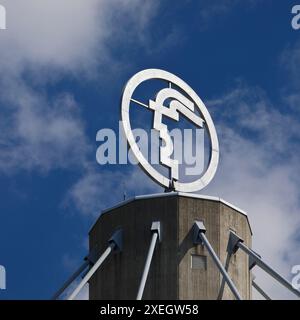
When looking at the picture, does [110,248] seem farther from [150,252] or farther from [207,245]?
[207,245]

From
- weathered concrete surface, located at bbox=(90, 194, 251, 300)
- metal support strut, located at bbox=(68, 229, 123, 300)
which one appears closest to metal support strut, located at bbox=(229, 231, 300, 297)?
weathered concrete surface, located at bbox=(90, 194, 251, 300)

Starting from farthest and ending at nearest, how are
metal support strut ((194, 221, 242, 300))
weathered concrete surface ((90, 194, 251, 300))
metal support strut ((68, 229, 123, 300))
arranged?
weathered concrete surface ((90, 194, 251, 300)) < metal support strut ((68, 229, 123, 300)) < metal support strut ((194, 221, 242, 300))

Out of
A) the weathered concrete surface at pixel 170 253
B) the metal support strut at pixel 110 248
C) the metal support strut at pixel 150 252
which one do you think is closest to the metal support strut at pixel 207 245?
the weathered concrete surface at pixel 170 253

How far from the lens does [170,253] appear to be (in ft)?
187

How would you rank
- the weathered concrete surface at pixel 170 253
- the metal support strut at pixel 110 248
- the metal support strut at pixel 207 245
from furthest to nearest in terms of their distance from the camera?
the weathered concrete surface at pixel 170 253, the metal support strut at pixel 110 248, the metal support strut at pixel 207 245

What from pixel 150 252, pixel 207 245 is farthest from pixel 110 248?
pixel 207 245

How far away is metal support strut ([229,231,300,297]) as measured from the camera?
177 ft

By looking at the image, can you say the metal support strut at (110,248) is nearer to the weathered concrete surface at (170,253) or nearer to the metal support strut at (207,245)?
the weathered concrete surface at (170,253)

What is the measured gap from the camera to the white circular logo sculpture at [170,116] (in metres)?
57.8

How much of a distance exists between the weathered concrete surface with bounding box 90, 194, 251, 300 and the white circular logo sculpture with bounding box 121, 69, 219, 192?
1.40 m

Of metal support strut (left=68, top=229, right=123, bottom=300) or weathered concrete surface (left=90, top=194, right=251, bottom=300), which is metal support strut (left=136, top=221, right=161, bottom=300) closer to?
weathered concrete surface (left=90, top=194, right=251, bottom=300)

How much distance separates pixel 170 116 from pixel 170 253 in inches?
273

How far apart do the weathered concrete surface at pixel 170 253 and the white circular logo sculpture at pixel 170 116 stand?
4.59ft
